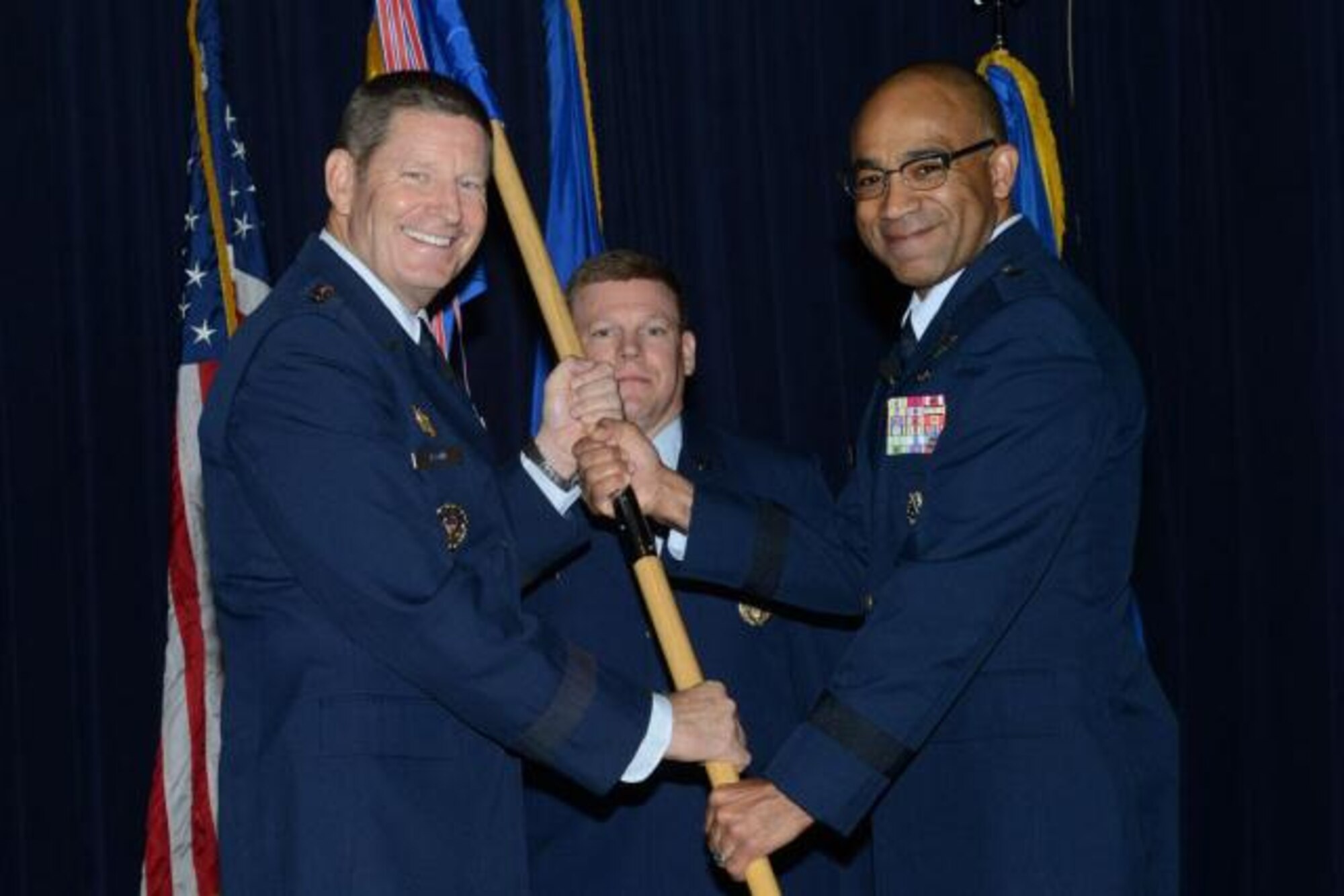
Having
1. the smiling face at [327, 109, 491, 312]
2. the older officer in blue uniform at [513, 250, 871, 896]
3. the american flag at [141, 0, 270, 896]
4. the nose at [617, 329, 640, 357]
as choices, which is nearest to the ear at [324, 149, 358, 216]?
the smiling face at [327, 109, 491, 312]

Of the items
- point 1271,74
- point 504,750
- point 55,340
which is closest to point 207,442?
point 504,750

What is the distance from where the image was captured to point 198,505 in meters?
4.86

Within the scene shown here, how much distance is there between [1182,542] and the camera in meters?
5.20

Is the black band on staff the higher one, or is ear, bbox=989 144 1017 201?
ear, bbox=989 144 1017 201

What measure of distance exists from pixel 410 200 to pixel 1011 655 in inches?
51.9

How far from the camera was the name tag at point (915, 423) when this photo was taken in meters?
3.24

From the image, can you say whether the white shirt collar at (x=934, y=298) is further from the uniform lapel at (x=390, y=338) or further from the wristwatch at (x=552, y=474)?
the uniform lapel at (x=390, y=338)

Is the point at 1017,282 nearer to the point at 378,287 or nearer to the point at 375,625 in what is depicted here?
the point at 378,287

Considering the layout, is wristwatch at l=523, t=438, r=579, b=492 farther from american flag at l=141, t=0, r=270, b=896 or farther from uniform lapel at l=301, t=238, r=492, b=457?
american flag at l=141, t=0, r=270, b=896

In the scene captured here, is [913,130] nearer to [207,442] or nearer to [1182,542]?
[207,442]

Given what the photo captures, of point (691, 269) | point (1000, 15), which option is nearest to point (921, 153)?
point (1000, 15)

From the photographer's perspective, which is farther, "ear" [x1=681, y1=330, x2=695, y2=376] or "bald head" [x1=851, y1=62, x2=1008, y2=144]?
"ear" [x1=681, y1=330, x2=695, y2=376]

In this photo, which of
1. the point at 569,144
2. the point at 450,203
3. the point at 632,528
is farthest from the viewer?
the point at 569,144

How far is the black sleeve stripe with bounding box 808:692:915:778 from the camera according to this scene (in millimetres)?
3111
